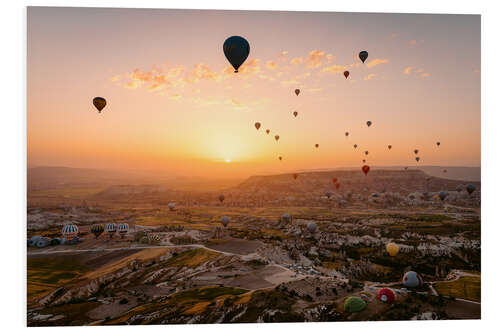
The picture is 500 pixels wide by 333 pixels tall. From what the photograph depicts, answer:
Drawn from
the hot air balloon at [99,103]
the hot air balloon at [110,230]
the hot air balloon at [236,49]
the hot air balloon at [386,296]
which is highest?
the hot air balloon at [236,49]

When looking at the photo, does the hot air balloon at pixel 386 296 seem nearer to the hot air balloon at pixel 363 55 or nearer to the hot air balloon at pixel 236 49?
the hot air balloon at pixel 363 55

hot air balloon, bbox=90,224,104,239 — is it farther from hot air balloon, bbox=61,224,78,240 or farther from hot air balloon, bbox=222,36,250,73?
hot air balloon, bbox=222,36,250,73

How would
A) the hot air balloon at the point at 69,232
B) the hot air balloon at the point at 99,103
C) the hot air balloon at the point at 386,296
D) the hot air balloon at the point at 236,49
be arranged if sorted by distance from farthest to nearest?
the hot air balloon at the point at 69,232 → the hot air balloon at the point at 99,103 → the hot air balloon at the point at 236,49 → the hot air balloon at the point at 386,296

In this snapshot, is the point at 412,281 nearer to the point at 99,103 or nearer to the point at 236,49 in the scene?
the point at 236,49

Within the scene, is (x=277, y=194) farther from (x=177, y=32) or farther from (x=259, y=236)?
(x=177, y=32)

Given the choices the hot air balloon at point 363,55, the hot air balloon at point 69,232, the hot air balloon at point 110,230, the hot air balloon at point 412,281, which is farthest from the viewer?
the hot air balloon at point 110,230

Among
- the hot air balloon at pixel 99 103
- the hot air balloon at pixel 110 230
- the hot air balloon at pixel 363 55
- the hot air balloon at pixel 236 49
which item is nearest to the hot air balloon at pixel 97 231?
the hot air balloon at pixel 110 230
